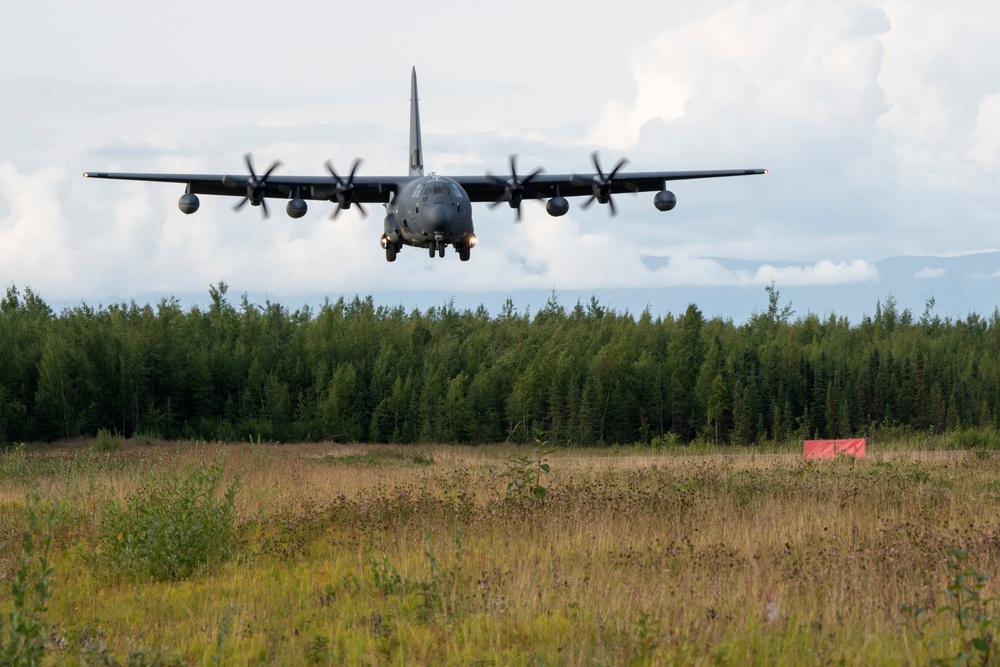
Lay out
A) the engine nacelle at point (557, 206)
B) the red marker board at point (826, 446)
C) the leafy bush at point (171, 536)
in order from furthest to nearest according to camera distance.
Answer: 1. the red marker board at point (826, 446)
2. the engine nacelle at point (557, 206)
3. the leafy bush at point (171, 536)

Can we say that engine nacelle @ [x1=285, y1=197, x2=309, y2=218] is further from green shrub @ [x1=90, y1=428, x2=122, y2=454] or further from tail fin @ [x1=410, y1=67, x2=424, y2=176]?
green shrub @ [x1=90, y1=428, x2=122, y2=454]

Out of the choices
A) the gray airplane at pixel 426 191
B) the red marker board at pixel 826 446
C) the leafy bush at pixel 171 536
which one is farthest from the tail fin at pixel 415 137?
the leafy bush at pixel 171 536

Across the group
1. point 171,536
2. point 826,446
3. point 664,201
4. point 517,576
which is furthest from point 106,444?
point 517,576

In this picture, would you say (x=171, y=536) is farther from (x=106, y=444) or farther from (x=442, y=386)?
(x=442, y=386)

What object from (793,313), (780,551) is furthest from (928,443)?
(793,313)

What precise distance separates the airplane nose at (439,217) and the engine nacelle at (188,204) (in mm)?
6753

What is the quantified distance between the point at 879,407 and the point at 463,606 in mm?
64810

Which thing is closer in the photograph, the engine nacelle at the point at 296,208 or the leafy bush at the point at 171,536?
the leafy bush at the point at 171,536

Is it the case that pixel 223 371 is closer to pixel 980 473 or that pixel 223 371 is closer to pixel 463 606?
pixel 980 473

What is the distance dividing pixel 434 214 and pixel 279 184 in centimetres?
637

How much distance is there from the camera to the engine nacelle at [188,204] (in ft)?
97.5

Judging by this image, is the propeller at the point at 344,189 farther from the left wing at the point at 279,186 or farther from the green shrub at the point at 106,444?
the green shrub at the point at 106,444

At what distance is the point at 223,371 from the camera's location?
67375mm

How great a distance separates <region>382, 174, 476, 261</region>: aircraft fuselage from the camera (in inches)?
1162
